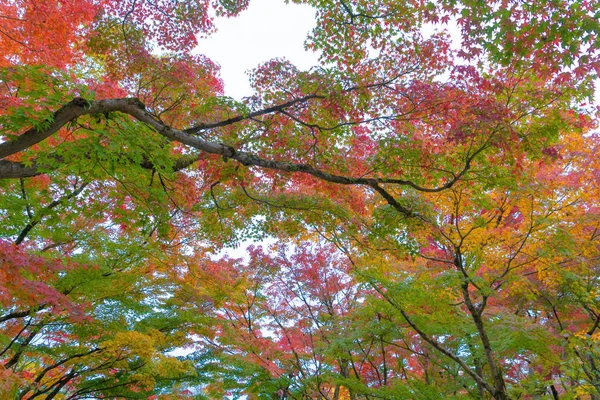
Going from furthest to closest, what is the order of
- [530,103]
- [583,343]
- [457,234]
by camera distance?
[457,234], [583,343], [530,103]

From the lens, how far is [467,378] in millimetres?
8609

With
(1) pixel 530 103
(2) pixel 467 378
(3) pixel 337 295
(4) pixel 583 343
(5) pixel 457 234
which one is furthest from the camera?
(3) pixel 337 295

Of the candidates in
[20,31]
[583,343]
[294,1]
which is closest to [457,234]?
[583,343]

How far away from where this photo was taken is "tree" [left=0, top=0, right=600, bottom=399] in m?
4.02

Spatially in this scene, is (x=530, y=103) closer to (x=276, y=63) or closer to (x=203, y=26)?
(x=276, y=63)

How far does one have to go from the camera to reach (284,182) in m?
6.79

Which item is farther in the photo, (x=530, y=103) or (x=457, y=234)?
(x=457, y=234)

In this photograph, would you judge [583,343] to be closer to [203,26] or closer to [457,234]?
[457,234]

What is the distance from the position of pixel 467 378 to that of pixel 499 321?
214 centimetres

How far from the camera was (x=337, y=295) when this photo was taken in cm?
1240

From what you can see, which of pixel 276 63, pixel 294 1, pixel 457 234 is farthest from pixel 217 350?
pixel 294 1

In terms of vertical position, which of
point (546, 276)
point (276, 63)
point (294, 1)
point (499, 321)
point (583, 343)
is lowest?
point (583, 343)

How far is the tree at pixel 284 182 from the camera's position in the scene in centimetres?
402

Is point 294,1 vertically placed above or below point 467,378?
above
